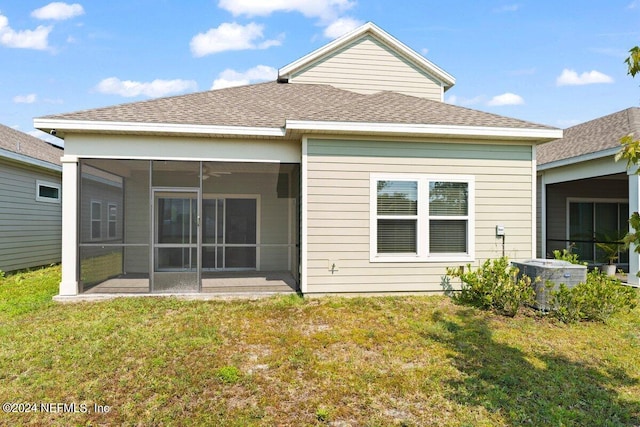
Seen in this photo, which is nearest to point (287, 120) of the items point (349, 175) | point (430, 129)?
point (349, 175)

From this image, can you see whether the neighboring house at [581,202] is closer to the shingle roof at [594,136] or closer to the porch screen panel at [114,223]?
the shingle roof at [594,136]

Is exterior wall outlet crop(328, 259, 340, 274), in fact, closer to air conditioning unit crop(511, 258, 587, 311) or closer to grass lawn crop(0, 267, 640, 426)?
grass lawn crop(0, 267, 640, 426)

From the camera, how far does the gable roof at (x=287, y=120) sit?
663cm

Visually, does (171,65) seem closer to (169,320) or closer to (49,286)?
(49,286)

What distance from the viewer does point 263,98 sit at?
921 centimetres

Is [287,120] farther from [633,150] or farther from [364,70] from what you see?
[364,70]

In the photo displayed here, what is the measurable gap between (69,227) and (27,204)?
5.13m

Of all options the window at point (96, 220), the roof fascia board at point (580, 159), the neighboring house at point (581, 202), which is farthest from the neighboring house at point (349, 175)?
the neighboring house at point (581, 202)

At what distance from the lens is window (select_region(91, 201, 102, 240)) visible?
862cm

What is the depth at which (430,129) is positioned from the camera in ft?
22.5

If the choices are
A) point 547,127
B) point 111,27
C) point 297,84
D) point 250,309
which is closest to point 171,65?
point 111,27

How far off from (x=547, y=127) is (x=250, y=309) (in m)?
6.43

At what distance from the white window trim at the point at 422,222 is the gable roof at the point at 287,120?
2.74 ft

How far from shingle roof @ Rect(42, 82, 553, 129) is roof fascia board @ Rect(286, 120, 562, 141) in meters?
0.12
